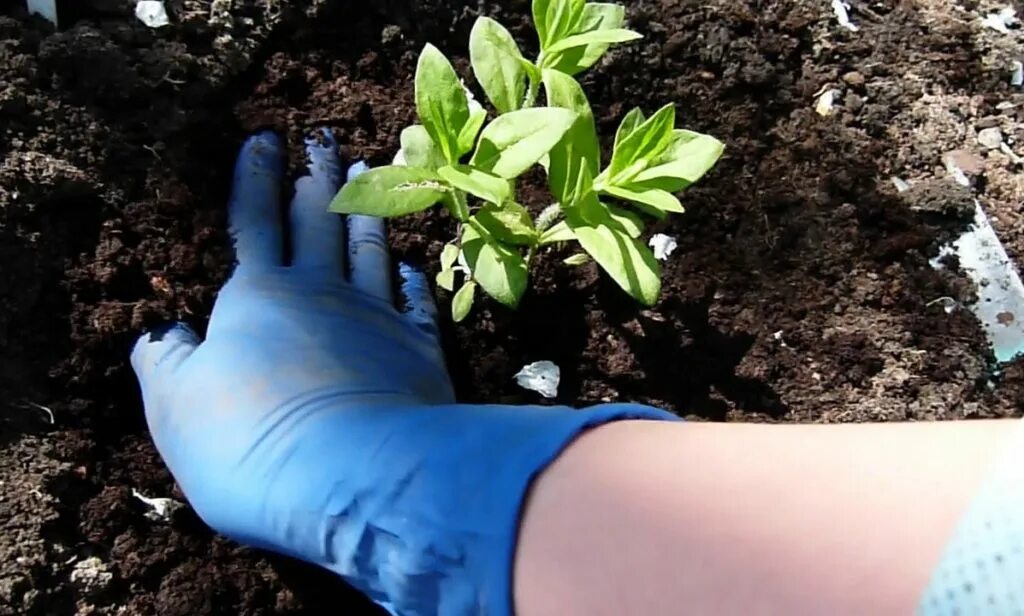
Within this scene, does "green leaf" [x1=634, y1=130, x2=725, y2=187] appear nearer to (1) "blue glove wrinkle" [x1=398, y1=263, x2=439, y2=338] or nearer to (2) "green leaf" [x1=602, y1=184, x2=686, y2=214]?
(2) "green leaf" [x1=602, y1=184, x2=686, y2=214]

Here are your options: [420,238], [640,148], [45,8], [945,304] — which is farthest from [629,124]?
[45,8]

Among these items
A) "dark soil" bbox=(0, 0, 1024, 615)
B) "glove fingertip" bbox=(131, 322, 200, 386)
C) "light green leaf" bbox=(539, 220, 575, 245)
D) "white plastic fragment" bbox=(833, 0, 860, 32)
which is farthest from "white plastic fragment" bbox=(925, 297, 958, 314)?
"glove fingertip" bbox=(131, 322, 200, 386)

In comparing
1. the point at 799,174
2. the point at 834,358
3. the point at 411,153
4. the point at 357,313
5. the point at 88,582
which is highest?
the point at 411,153

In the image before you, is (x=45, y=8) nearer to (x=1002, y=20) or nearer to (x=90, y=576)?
(x=90, y=576)

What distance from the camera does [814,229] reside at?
161 cm

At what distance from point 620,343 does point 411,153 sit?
48cm

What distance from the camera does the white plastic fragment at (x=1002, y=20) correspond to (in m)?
1.80

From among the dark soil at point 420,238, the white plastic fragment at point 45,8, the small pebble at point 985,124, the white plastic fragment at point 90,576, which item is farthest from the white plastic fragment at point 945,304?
the white plastic fragment at point 45,8

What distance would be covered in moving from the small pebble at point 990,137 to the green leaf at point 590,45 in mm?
740

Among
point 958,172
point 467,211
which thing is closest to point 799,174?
point 958,172

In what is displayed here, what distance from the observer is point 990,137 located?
1.72 meters

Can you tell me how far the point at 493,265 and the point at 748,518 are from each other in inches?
17.9

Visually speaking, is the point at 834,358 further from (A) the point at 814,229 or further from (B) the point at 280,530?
(B) the point at 280,530

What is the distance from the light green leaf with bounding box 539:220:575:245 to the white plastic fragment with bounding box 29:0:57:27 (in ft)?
2.63
